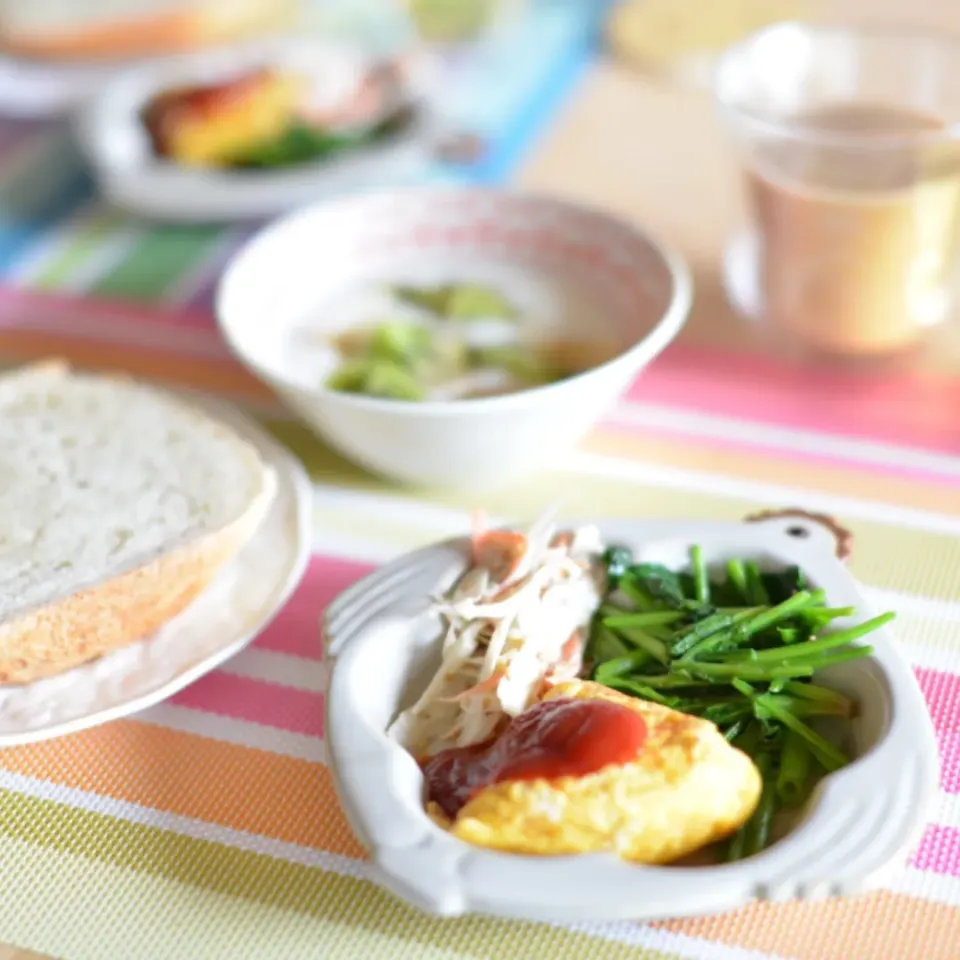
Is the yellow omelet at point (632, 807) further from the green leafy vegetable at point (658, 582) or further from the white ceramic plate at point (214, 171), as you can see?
the white ceramic plate at point (214, 171)

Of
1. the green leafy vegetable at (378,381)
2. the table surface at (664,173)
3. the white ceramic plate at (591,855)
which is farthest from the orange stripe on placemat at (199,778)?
the table surface at (664,173)

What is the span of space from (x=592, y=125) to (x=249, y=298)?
85 cm

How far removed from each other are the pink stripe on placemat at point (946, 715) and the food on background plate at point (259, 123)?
118cm

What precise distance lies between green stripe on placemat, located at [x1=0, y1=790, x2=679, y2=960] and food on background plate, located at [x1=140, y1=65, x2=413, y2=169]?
44.0 inches

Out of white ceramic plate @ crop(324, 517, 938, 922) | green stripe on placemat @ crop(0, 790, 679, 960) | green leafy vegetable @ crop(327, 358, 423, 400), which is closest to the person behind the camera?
white ceramic plate @ crop(324, 517, 938, 922)

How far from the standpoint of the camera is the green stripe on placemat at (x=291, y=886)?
86cm

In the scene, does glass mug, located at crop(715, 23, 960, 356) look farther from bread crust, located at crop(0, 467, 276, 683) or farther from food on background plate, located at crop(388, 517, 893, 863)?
bread crust, located at crop(0, 467, 276, 683)

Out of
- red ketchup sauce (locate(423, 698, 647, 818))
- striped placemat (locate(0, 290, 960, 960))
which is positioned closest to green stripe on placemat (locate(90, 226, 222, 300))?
striped placemat (locate(0, 290, 960, 960))

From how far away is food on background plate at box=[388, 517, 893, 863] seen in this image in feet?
2.67

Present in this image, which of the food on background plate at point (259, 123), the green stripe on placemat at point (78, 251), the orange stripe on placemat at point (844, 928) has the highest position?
the food on background plate at point (259, 123)

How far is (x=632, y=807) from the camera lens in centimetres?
81

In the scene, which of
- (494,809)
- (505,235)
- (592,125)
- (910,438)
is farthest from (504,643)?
(592,125)

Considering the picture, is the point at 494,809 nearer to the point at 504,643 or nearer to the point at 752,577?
the point at 504,643

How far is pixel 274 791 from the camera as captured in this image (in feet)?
3.26
